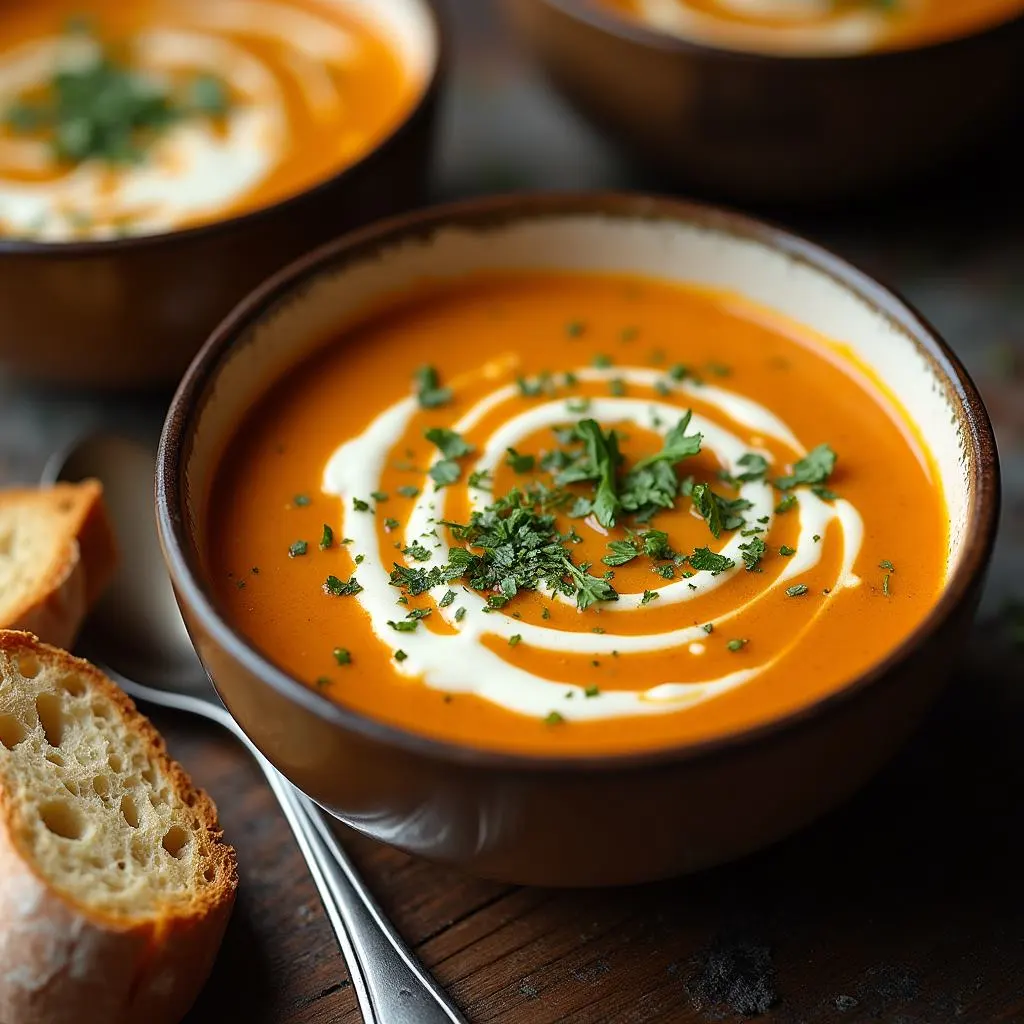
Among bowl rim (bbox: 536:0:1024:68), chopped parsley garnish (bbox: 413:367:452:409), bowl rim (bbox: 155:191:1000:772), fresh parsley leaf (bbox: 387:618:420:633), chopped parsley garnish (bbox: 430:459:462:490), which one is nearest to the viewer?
bowl rim (bbox: 155:191:1000:772)

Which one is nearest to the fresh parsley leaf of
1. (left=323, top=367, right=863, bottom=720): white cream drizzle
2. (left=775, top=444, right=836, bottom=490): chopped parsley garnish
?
(left=323, top=367, right=863, bottom=720): white cream drizzle

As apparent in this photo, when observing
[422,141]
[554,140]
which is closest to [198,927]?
[422,141]

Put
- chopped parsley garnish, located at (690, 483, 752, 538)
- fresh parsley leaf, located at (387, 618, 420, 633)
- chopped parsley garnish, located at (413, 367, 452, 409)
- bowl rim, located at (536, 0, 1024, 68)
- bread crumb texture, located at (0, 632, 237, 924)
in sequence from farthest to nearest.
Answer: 1. bowl rim, located at (536, 0, 1024, 68)
2. chopped parsley garnish, located at (413, 367, 452, 409)
3. chopped parsley garnish, located at (690, 483, 752, 538)
4. fresh parsley leaf, located at (387, 618, 420, 633)
5. bread crumb texture, located at (0, 632, 237, 924)

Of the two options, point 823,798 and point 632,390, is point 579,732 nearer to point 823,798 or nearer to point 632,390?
point 823,798

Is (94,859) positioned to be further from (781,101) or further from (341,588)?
(781,101)

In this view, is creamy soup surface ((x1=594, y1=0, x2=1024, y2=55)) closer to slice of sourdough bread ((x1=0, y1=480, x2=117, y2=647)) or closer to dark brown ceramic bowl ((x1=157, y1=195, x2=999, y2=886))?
dark brown ceramic bowl ((x1=157, y1=195, x2=999, y2=886))

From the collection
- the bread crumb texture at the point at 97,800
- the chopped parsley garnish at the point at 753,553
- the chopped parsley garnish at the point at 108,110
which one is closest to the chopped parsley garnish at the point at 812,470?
the chopped parsley garnish at the point at 753,553

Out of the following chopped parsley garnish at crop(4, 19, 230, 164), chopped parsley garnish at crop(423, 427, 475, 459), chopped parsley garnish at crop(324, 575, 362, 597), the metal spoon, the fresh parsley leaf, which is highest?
chopped parsley garnish at crop(423, 427, 475, 459)

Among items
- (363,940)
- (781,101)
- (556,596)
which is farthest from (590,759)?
(781,101)
